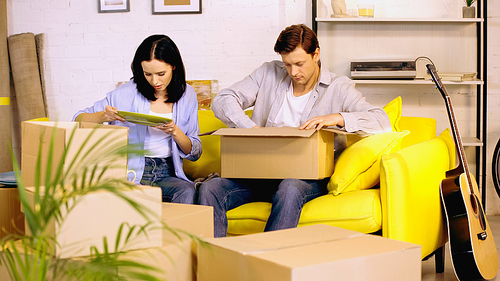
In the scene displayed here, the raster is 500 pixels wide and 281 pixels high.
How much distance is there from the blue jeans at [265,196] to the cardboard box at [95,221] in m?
0.80

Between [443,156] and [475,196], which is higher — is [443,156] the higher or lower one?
the higher one

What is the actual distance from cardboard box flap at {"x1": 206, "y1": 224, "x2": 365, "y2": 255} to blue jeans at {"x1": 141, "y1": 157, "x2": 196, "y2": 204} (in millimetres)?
830

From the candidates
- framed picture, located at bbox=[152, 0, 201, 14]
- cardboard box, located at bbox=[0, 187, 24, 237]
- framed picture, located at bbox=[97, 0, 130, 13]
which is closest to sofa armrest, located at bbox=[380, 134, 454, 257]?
cardboard box, located at bbox=[0, 187, 24, 237]

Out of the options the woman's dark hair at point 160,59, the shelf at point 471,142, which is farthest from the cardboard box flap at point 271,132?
the shelf at point 471,142

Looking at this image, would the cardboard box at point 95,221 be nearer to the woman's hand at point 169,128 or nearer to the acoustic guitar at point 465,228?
→ the woman's hand at point 169,128

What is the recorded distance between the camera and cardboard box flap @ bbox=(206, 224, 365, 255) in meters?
0.99

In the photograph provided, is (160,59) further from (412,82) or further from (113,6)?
(412,82)

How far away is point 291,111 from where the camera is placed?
2182 millimetres

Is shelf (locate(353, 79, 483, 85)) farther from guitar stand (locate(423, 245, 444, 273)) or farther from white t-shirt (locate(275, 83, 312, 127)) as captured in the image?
guitar stand (locate(423, 245, 444, 273))

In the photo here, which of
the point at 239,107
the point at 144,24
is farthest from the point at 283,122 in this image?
the point at 144,24

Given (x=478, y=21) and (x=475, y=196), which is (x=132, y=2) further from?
(x=475, y=196)

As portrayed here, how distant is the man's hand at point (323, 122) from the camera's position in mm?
1809

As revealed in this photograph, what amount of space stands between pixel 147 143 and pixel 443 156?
1.33m

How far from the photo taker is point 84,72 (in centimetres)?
348
